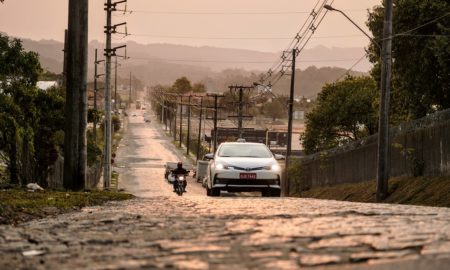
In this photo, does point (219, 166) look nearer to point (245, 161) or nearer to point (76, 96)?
point (245, 161)

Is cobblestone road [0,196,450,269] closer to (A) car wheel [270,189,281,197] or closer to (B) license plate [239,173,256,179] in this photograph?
(B) license plate [239,173,256,179]

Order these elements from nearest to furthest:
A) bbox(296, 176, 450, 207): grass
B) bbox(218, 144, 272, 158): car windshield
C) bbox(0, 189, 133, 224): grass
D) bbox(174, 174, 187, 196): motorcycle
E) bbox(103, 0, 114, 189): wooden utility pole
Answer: bbox(0, 189, 133, 224): grass, bbox(218, 144, 272, 158): car windshield, bbox(296, 176, 450, 207): grass, bbox(174, 174, 187, 196): motorcycle, bbox(103, 0, 114, 189): wooden utility pole

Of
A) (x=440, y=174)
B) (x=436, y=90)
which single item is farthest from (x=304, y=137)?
(x=440, y=174)

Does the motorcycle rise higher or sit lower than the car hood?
lower

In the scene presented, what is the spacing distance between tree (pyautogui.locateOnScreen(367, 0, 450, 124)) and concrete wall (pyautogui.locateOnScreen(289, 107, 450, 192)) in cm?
310

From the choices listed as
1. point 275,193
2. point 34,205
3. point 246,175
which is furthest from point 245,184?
point 34,205

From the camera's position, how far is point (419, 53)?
34.1m

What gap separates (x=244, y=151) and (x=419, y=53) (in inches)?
641

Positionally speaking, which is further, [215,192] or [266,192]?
[215,192]

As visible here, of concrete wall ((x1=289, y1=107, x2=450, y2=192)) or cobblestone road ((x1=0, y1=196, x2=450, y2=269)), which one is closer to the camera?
cobblestone road ((x1=0, y1=196, x2=450, y2=269))

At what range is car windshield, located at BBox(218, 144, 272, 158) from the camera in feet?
67.6

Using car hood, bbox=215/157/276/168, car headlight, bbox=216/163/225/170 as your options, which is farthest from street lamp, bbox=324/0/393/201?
car headlight, bbox=216/163/225/170

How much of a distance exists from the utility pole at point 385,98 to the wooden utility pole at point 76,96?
10.2m

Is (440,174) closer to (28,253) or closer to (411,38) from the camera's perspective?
(411,38)
